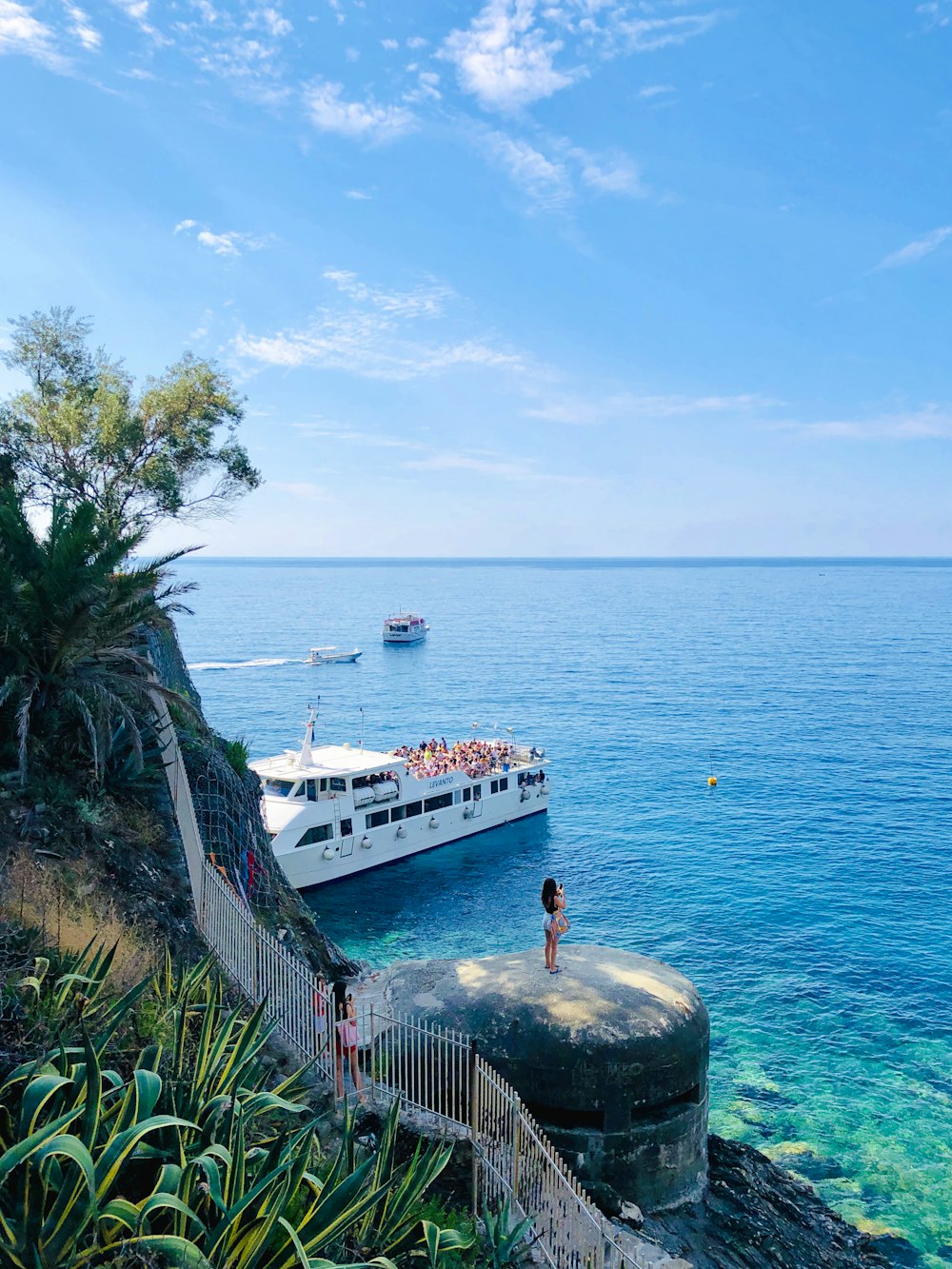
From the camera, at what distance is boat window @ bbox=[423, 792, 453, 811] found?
37.5m

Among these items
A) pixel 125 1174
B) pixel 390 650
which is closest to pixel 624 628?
pixel 390 650

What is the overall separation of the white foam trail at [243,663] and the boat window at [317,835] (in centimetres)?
6187

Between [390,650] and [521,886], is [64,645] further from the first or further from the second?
[390,650]

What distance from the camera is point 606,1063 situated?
12055 millimetres

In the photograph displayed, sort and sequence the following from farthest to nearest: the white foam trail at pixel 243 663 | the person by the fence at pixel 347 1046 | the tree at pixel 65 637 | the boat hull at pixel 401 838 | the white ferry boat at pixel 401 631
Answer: the white ferry boat at pixel 401 631
the white foam trail at pixel 243 663
the boat hull at pixel 401 838
the tree at pixel 65 637
the person by the fence at pixel 347 1046

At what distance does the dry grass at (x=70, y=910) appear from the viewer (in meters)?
9.44

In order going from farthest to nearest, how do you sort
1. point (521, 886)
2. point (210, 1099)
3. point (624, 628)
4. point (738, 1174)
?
point (624, 628) → point (521, 886) → point (738, 1174) → point (210, 1099)

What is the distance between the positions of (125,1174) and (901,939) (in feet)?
89.3

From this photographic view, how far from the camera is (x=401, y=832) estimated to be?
118 feet

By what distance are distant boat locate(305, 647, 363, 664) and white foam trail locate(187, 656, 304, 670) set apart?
201 cm

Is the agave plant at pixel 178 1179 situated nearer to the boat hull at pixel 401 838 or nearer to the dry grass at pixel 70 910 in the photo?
the dry grass at pixel 70 910

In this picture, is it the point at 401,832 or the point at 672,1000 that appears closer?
the point at 672,1000

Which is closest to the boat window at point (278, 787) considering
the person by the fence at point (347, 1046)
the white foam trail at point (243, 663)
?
the person by the fence at point (347, 1046)

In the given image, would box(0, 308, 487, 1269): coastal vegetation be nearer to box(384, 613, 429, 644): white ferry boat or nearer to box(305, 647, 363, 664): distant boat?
box(305, 647, 363, 664): distant boat
